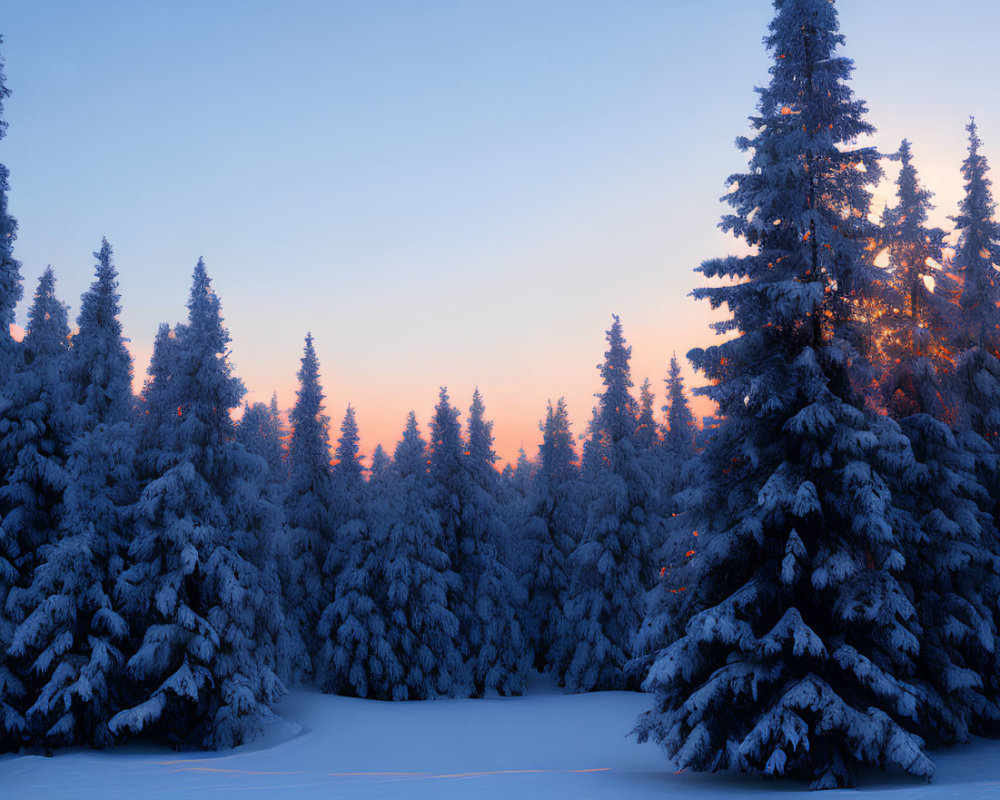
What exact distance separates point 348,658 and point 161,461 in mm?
14372

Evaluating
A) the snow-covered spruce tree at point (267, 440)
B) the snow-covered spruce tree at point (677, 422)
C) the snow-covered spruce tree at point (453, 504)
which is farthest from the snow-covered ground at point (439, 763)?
the snow-covered spruce tree at point (677, 422)

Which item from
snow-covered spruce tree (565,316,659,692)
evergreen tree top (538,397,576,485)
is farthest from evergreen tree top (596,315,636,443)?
evergreen tree top (538,397,576,485)

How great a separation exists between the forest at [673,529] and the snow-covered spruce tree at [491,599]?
146 millimetres

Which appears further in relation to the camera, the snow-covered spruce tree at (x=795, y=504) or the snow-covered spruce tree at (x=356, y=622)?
the snow-covered spruce tree at (x=356, y=622)

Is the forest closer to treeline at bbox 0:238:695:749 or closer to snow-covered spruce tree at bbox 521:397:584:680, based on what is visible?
treeline at bbox 0:238:695:749

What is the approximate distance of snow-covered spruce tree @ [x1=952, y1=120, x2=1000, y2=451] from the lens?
22.6 m

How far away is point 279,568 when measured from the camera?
27.7 m

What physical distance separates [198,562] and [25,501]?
5025 millimetres

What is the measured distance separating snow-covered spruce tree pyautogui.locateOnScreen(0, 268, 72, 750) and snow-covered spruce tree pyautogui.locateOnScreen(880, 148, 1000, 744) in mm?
22460

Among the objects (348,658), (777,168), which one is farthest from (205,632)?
(777,168)

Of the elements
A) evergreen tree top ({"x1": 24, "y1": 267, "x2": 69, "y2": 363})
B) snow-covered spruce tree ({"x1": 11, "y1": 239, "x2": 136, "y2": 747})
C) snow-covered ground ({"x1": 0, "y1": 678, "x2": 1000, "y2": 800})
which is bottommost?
snow-covered ground ({"x1": 0, "y1": 678, "x2": 1000, "y2": 800})

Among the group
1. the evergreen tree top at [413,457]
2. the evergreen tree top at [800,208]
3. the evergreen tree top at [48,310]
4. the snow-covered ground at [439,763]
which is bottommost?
the snow-covered ground at [439,763]

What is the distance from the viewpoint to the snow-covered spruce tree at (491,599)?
3606 centimetres

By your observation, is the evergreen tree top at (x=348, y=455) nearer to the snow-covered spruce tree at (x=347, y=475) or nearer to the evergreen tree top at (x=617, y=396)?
the snow-covered spruce tree at (x=347, y=475)
